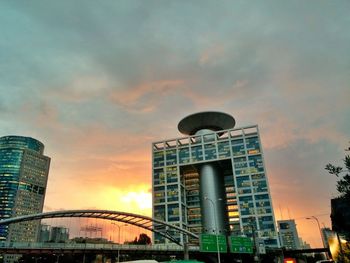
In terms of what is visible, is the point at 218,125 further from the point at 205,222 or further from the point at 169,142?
the point at 205,222

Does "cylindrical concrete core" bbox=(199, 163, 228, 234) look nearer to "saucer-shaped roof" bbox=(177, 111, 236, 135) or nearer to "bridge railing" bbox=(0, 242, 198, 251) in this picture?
"saucer-shaped roof" bbox=(177, 111, 236, 135)

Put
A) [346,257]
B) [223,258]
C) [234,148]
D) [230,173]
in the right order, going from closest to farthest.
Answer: [346,257] → [223,258] → [234,148] → [230,173]

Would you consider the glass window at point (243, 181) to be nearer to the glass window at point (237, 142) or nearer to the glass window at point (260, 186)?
the glass window at point (260, 186)

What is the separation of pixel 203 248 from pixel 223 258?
39744mm

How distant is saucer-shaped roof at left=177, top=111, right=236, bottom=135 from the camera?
169 metres

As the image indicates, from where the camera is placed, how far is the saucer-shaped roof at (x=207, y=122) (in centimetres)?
16900

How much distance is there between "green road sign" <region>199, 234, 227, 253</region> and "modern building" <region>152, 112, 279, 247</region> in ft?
238

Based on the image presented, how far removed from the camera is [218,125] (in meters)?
173

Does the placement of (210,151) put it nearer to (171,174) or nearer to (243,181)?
(243,181)

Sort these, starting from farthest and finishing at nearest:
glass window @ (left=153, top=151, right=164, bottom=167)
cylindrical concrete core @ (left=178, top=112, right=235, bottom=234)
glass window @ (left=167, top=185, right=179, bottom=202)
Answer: glass window @ (left=153, top=151, right=164, bottom=167) → glass window @ (left=167, top=185, right=179, bottom=202) → cylindrical concrete core @ (left=178, top=112, right=235, bottom=234)

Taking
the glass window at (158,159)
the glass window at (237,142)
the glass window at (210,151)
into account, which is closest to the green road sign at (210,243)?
the glass window at (210,151)

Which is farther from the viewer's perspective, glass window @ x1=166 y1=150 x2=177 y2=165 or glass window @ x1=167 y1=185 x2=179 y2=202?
glass window @ x1=166 y1=150 x2=177 y2=165

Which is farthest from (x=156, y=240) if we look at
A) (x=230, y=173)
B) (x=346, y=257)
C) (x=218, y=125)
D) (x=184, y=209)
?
(x=346, y=257)

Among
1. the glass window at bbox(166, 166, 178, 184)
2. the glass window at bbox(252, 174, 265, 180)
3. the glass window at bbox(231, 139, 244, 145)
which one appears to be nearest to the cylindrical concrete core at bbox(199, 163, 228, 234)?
the glass window at bbox(166, 166, 178, 184)
